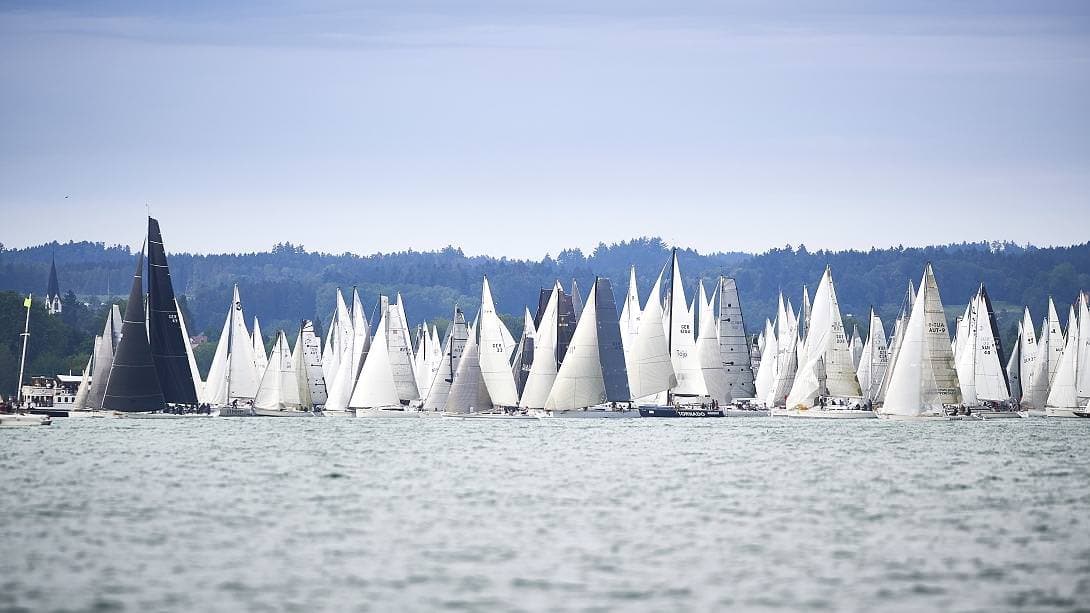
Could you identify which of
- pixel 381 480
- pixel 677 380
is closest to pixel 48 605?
Answer: pixel 381 480

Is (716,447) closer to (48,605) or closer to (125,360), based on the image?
(125,360)

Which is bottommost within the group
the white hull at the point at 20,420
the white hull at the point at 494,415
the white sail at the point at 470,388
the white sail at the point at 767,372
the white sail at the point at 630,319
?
the white hull at the point at 20,420

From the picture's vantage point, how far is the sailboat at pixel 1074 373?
3713 inches

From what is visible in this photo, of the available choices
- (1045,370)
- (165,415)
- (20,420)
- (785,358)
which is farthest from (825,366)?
(20,420)

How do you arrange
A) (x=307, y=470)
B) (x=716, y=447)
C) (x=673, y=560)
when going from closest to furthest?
1. (x=673, y=560)
2. (x=307, y=470)
3. (x=716, y=447)

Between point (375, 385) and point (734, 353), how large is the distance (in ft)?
71.8

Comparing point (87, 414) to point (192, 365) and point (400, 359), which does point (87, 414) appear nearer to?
point (192, 365)

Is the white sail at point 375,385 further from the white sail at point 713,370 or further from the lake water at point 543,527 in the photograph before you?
the lake water at point 543,527

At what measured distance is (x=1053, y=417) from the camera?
9712 centimetres

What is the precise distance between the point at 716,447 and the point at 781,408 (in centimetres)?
3490

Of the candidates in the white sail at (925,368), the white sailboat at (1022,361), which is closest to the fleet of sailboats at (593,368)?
the white sail at (925,368)

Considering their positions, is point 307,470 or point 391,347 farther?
point 391,347

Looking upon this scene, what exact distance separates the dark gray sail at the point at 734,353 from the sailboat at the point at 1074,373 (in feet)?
57.8

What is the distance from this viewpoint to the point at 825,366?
323 feet
